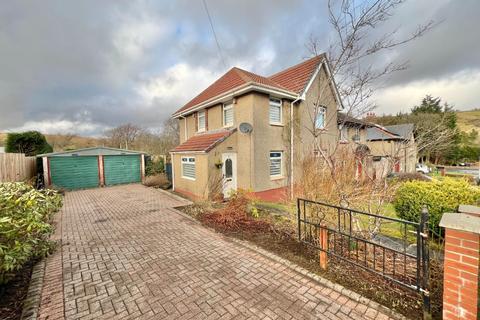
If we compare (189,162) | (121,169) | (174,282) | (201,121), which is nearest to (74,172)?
(121,169)

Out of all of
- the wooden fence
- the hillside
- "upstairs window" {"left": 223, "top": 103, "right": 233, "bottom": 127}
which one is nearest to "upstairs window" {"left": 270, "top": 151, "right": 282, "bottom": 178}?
"upstairs window" {"left": 223, "top": 103, "right": 233, "bottom": 127}

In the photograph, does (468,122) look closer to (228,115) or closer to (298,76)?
(298,76)

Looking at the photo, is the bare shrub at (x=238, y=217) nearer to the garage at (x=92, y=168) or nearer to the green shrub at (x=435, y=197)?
the green shrub at (x=435, y=197)

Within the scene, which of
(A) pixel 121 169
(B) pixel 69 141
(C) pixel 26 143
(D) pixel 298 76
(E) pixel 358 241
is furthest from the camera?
(B) pixel 69 141

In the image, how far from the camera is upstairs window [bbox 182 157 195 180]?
11648 millimetres

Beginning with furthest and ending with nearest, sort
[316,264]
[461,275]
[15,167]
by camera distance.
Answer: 1. [15,167]
2. [316,264]
3. [461,275]

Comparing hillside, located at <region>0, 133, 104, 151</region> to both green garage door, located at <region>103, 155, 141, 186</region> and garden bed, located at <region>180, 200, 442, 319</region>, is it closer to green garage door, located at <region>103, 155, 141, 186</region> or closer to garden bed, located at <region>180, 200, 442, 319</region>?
green garage door, located at <region>103, 155, 141, 186</region>

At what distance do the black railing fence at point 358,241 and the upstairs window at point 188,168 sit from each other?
789 centimetres

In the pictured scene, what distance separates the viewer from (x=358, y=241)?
4.58 meters

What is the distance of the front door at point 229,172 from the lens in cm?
1074

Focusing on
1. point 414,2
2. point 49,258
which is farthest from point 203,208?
point 414,2

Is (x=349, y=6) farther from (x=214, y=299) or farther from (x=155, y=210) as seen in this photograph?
(x=155, y=210)

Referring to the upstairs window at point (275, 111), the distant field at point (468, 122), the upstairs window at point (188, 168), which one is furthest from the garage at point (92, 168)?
the distant field at point (468, 122)

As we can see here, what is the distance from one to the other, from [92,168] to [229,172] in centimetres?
1179
